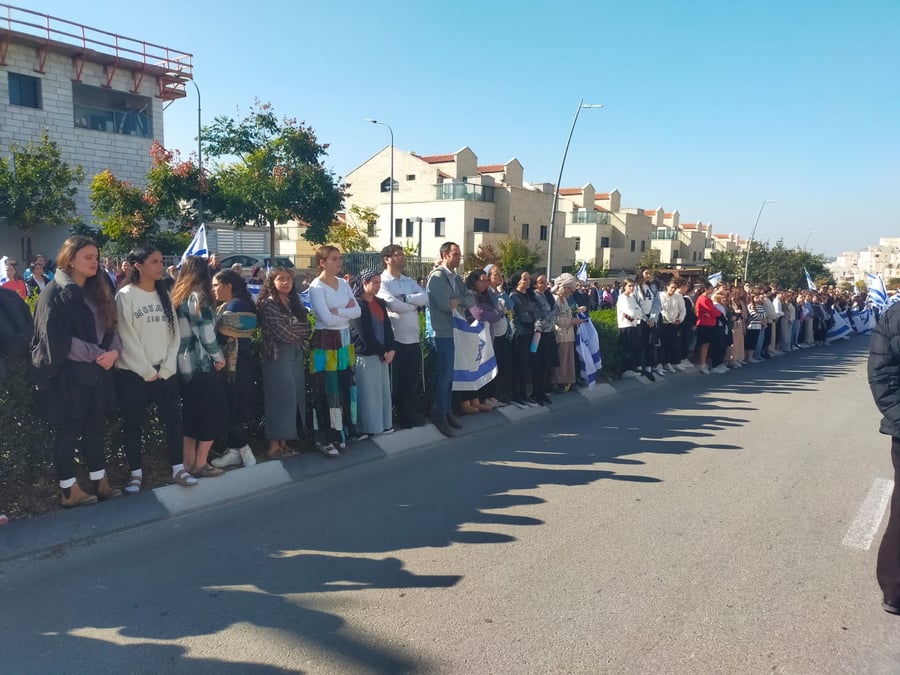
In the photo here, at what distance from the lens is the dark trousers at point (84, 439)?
4738 mm

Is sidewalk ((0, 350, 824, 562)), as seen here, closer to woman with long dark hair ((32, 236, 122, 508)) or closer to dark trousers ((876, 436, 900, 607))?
woman with long dark hair ((32, 236, 122, 508))

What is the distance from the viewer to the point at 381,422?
699cm

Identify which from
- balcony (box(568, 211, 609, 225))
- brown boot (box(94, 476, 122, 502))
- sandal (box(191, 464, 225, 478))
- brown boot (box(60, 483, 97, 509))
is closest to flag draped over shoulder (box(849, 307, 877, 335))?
sandal (box(191, 464, 225, 478))

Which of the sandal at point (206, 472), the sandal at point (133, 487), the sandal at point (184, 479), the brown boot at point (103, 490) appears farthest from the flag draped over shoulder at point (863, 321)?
the brown boot at point (103, 490)

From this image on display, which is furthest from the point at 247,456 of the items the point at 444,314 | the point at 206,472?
the point at 444,314

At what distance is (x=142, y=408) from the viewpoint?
5.17 metres

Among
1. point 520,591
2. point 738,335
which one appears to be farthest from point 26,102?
point 520,591

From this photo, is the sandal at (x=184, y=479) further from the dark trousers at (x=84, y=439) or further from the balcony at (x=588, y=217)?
the balcony at (x=588, y=217)

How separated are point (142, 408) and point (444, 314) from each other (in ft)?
11.7

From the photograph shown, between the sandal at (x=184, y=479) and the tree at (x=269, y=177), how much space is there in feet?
76.8

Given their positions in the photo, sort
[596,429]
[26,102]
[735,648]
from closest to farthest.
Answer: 1. [735,648]
2. [596,429]
3. [26,102]

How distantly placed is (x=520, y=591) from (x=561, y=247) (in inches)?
2249

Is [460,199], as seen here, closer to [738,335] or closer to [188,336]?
[738,335]

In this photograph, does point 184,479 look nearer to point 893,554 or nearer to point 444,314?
point 444,314
